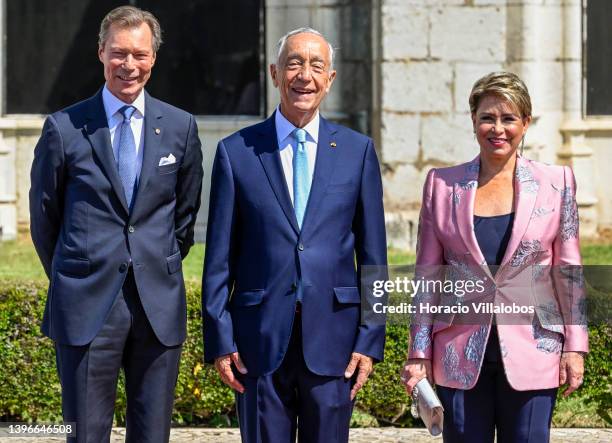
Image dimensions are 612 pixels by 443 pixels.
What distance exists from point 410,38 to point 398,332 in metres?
5.52

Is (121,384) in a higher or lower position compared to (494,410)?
lower

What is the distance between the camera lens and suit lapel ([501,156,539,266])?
5082mm

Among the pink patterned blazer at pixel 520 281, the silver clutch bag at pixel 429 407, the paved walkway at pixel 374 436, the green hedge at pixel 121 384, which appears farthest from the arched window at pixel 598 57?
the silver clutch bag at pixel 429 407

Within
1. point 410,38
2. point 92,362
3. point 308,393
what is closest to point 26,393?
point 92,362

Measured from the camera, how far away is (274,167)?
17.5ft

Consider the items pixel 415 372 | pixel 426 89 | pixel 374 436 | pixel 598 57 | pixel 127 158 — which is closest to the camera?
pixel 415 372

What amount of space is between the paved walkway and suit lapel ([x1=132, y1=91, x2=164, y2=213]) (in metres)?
2.69

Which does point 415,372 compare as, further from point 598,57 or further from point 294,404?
point 598,57

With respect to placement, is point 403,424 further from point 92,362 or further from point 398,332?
point 92,362

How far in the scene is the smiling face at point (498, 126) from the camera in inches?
201

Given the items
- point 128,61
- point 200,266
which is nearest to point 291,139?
point 128,61

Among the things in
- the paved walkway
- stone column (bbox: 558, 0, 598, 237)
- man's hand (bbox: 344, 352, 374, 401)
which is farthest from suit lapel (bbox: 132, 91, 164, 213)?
stone column (bbox: 558, 0, 598, 237)

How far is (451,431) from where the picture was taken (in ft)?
16.7

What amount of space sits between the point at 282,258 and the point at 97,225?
791 mm
